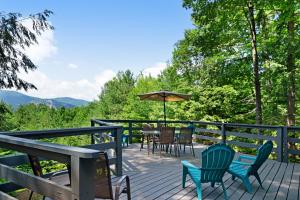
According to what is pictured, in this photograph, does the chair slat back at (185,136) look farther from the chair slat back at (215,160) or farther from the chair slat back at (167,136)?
the chair slat back at (215,160)

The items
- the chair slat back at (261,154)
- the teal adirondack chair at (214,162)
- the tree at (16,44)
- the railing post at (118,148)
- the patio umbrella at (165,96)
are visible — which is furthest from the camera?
the patio umbrella at (165,96)

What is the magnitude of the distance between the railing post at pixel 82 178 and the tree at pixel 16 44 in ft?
18.3

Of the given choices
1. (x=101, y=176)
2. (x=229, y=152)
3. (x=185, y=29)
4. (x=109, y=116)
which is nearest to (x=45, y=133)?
(x=101, y=176)

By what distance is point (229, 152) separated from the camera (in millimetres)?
3652

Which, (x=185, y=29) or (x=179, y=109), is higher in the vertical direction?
(x=185, y=29)

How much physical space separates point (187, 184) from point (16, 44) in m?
5.11

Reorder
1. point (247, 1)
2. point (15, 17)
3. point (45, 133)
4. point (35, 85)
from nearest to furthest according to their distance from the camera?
point (45, 133), point (15, 17), point (35, 85), point (247, 1)

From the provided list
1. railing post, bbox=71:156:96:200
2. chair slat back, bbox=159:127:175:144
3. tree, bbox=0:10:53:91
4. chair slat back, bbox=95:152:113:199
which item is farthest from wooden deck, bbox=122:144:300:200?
tree, bbox=0:10:53:91

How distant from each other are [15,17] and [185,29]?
29.9 ft

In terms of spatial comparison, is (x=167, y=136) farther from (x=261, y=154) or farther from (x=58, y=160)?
(x=58, y=160)

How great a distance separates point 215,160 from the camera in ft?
11.9

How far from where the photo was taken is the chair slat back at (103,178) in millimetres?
2301

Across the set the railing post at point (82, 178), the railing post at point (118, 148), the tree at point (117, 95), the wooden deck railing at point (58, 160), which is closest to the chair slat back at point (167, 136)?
the railing post at point (118, 148)

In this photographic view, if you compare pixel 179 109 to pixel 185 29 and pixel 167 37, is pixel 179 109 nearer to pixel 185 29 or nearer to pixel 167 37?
pixel 185 29
